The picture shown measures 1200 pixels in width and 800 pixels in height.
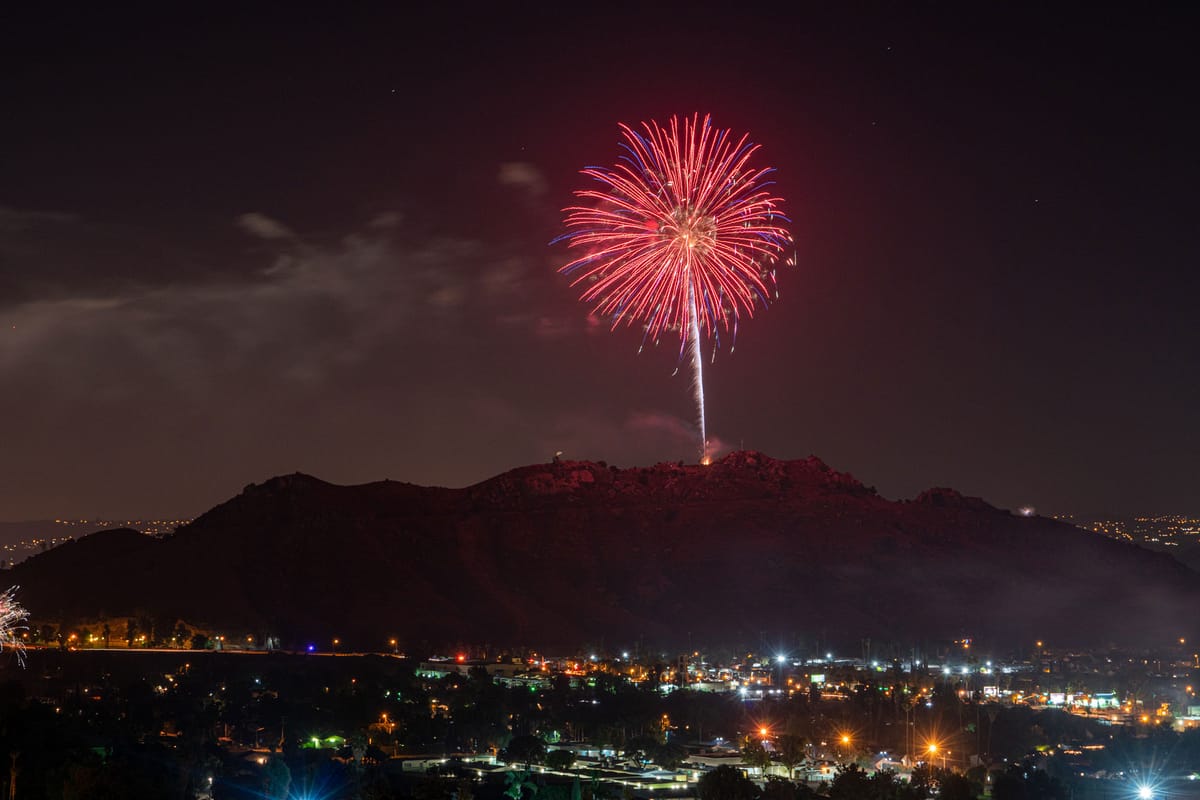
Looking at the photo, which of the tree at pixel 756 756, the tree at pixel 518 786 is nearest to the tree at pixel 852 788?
the tree at pixel 756 756

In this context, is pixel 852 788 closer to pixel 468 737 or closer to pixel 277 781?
pixel 277 781

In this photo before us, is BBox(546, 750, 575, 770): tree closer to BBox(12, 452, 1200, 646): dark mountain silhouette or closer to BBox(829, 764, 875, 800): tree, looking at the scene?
BBox(829, 764, 875, 800): tree

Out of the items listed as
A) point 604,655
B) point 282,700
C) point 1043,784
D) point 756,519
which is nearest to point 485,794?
point 1043,784

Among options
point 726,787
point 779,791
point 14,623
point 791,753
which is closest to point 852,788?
point 779,791

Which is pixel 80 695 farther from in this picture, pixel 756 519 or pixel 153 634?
pixel 756 519

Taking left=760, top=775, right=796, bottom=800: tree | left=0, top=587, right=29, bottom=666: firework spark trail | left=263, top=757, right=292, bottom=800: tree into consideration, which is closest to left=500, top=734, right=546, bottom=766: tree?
left=263, top=757, right=292, bottom=800: tree
